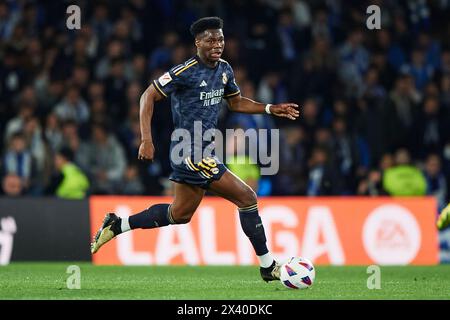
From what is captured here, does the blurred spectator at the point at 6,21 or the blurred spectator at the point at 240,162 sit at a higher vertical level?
the blurred spectator at the point at 6,21

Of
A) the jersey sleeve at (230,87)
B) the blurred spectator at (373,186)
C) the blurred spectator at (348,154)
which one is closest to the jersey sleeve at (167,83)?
the jersey sleeve at (230,87)

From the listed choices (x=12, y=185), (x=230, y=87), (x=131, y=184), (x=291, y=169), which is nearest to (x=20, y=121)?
(x=12, y=185)

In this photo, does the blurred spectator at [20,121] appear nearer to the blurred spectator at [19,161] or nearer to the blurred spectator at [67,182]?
the blurred spectator at [19,161]

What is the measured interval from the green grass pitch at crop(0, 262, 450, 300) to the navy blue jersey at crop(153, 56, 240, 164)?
1337mm

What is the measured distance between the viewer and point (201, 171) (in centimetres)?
932

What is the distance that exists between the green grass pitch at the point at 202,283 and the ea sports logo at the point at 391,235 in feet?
3.12

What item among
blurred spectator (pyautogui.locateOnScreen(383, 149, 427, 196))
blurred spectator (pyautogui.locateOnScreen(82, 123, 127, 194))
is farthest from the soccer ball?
blurred spectator (pyautogui.locateOnScreen(82, 123, 127, 194))

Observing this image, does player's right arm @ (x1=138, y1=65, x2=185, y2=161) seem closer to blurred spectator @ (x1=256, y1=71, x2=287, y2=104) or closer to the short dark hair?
the short dark hair

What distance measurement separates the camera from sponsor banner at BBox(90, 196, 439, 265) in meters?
13.9

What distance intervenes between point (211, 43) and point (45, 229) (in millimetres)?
5393

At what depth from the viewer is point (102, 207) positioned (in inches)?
554

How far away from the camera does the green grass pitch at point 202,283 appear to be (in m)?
8.68
